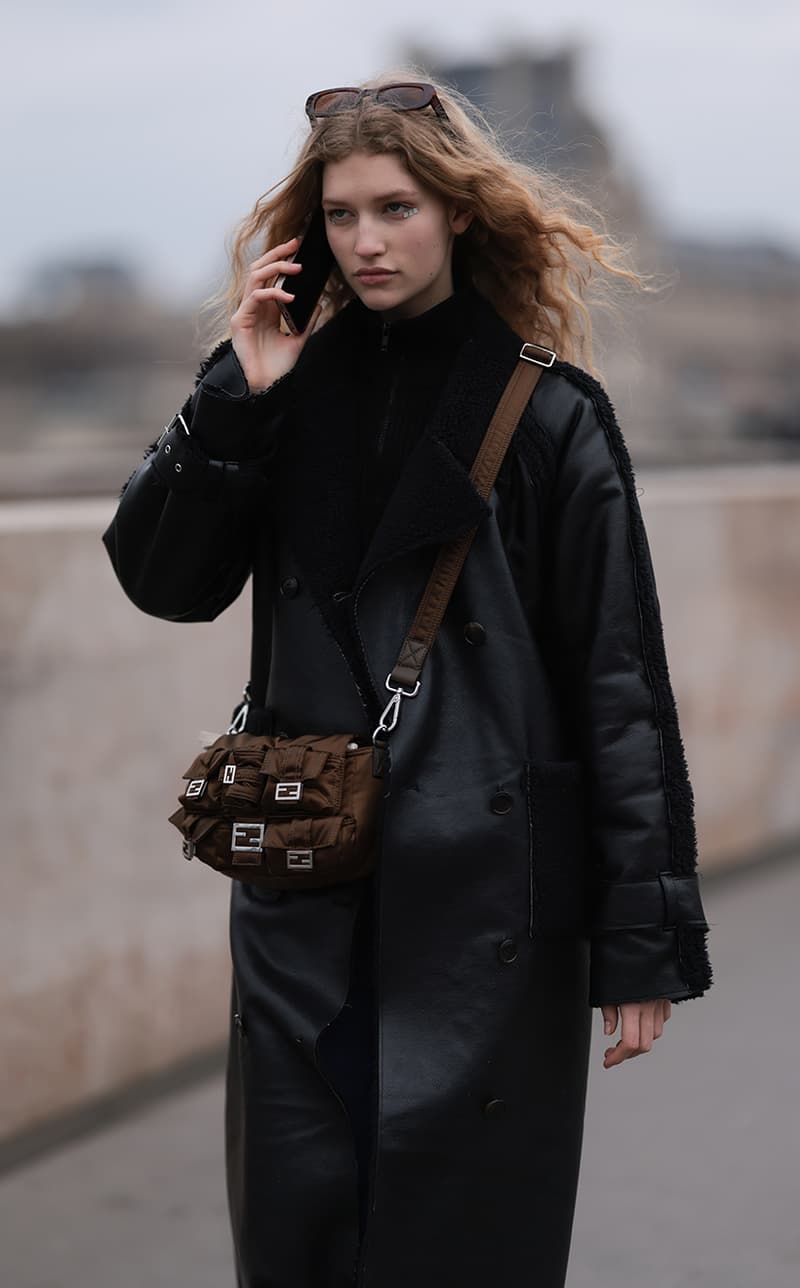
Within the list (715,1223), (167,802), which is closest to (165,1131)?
(167,802)

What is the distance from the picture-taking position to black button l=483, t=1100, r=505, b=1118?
7.72 ft

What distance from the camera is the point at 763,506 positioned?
706cm

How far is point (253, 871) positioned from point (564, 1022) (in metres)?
0.51

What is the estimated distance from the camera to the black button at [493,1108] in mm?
2354

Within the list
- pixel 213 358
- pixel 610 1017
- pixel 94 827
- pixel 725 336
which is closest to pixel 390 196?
pixel 213 358

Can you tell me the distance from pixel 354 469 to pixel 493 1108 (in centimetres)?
93

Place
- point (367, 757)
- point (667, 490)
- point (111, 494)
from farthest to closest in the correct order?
1. point (667, 490)
2. point (111, 494)
3. point (367, 757)

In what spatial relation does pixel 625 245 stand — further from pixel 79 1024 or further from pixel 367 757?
pixel 79 1024

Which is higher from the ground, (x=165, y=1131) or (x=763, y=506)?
(x=763, y=506)

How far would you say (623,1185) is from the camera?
4.05 meters

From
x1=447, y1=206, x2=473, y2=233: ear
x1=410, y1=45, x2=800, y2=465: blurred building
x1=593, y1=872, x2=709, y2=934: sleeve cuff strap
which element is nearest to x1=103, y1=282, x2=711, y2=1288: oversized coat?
x1=593, y1=872, x2=709, y2=934: sleeve cuff strap

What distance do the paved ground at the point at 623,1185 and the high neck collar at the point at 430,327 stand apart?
211 centimetres

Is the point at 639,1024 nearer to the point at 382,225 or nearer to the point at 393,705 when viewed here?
the point at 393,705

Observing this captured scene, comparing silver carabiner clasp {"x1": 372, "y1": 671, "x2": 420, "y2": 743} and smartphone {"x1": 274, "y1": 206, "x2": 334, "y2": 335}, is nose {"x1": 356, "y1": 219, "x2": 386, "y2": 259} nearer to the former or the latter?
smartphone {"x1": 274, "y1": 206, "x2": 334, "y2": 335}
